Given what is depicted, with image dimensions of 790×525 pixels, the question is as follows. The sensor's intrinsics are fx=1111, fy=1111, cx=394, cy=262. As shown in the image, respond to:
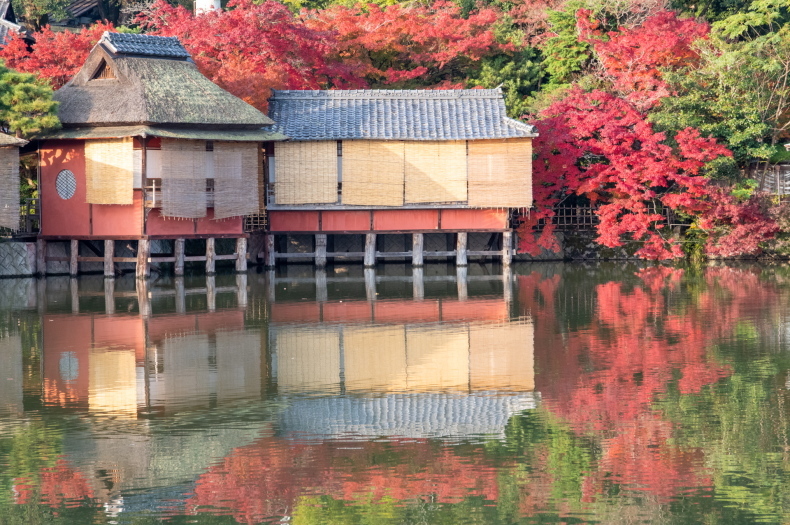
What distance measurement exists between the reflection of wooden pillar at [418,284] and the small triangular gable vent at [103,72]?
950cm

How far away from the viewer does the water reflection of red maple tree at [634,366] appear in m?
10.4

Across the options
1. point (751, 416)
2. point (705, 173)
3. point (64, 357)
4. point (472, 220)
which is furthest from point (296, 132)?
point (751, 416)

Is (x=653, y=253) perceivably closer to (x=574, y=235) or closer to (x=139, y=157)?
(x=574, y=235)

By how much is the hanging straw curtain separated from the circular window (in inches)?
102

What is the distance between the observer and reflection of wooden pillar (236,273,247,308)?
76.1ft

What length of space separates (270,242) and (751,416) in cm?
2138

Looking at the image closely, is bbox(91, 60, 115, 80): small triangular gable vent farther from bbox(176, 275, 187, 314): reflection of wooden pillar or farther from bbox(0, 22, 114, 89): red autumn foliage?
bbox(176, 275, 187, 314): reflection of wooden pillar

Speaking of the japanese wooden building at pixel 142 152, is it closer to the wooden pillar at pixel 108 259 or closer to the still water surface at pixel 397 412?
the wooden pillar at pixel 108 259

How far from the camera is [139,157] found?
28344mm

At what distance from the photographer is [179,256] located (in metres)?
29.6

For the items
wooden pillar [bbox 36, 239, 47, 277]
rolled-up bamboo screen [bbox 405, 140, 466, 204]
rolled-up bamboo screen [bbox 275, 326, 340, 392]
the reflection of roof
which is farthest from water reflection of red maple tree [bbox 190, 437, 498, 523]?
rolled-up bamboo screen [bbox 405, 140, 466, 204]

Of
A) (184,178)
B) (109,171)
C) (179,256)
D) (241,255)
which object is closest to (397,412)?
(184,178)

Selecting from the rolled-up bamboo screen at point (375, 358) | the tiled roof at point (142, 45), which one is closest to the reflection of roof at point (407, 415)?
the rolled-up bamboo screen at point (375, 358)

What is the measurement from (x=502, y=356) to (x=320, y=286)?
37.4 ft
